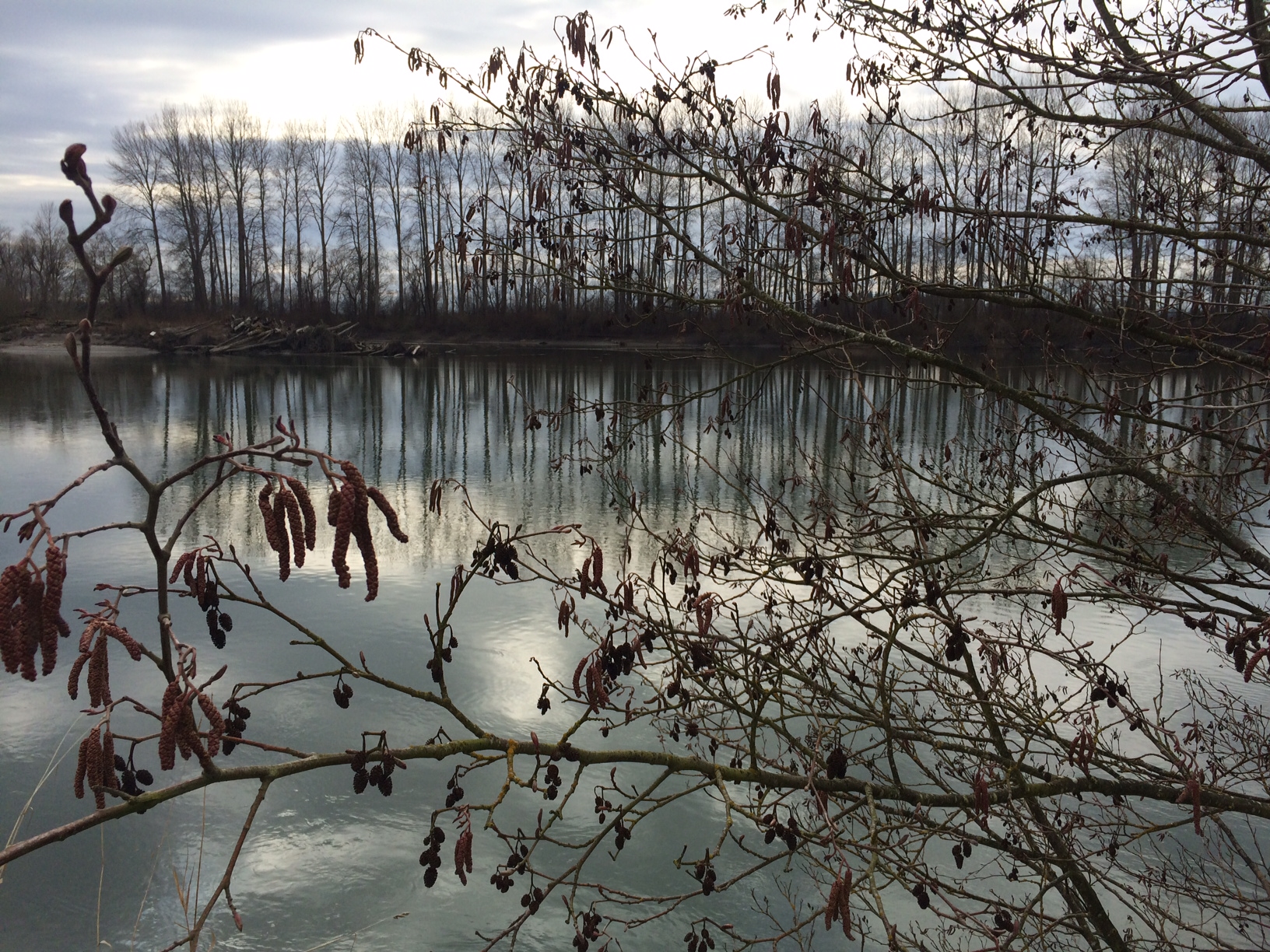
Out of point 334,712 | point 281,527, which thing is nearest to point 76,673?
point 281,527

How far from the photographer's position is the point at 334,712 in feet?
22.9

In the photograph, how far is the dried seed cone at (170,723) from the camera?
1.34 meters

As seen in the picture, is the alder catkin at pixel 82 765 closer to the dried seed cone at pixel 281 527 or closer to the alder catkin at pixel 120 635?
the alder catkin at pixel 120 635

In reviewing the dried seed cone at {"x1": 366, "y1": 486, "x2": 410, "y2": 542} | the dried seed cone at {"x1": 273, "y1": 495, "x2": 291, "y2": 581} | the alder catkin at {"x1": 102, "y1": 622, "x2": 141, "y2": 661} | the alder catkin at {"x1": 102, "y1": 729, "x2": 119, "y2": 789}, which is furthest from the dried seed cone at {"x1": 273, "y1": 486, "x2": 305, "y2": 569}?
the alder catkin at {"x1": 102, "y1": 729, "x2": 119, "y2": 789}

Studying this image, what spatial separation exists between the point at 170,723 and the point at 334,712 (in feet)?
19.8

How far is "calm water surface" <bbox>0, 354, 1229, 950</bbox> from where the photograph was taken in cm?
486

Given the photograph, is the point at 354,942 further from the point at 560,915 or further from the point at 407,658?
the point at 407,658

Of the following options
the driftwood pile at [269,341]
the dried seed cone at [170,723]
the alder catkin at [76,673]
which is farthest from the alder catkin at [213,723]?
the driftwood pile at [269,341]

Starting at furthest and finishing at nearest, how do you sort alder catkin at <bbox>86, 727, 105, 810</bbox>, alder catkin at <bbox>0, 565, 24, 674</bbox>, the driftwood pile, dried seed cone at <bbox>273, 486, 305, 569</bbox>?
the driftwood pile → alder catkin at <bbox>86, 727, 105, 810</bbox> → dried seed cone at <bbox>273, 486, 305, 569</bbox> → alder catkin at <bbox>0, 565, 24, 674</bbox>

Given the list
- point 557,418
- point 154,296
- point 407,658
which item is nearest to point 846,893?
point 557,418

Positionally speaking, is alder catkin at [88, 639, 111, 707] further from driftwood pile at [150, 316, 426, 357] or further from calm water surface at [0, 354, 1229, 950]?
driftwood pile at [150, 316, 426, 357]

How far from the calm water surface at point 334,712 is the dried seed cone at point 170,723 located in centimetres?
337

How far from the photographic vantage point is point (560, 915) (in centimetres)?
502

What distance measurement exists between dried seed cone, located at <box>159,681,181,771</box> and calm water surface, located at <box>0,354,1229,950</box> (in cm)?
337
